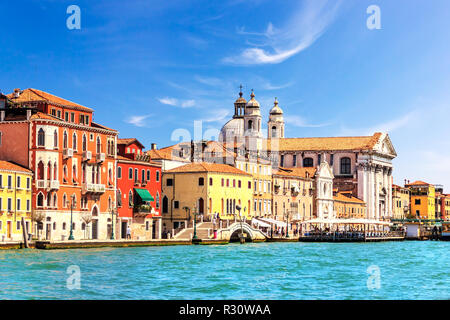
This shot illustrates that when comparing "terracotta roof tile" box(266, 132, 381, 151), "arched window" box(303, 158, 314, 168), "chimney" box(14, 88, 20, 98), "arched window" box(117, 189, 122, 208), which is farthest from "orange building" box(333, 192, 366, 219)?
"chimney" box(14, 88, 20, 98)

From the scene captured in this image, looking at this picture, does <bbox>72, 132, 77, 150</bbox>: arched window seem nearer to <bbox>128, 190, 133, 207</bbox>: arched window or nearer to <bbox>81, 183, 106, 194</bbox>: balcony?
<bbox>81, 183, 106, 194</bbox>: balcony

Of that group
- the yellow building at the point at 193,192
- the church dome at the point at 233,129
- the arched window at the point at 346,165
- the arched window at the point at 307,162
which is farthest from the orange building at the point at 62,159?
the arched window at the point at 346,165

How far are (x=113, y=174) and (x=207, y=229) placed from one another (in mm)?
8655

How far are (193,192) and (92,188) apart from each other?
13.4 m

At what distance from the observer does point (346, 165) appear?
10075cm

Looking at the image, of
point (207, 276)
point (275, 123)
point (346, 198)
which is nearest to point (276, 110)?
point (275, 123)

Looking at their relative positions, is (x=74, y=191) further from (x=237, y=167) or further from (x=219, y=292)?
(x=219, y=292)

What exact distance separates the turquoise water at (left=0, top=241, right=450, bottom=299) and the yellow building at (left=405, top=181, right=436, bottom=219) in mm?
90189

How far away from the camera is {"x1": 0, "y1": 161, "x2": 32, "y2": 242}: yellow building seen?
146 feet

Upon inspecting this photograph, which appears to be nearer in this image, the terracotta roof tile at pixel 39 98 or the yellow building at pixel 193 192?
the terracotta roof tile at pixel 39 98

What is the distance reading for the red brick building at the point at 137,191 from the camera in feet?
181

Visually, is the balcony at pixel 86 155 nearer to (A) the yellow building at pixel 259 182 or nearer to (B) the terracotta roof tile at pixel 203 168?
(B) the terracotta roof tile at pixel 203 168

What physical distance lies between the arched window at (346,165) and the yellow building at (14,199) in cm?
5977

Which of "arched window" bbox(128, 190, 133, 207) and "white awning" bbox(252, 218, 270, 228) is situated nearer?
"arched window" bbox(128, 190, 133, 207)
